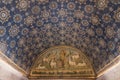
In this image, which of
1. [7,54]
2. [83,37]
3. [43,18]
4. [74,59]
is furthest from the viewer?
[74,59]

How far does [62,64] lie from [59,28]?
134 cm

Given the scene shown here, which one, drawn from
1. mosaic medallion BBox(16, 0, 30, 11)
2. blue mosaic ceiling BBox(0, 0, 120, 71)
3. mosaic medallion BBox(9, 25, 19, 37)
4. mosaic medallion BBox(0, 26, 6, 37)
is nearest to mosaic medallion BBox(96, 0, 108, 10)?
blue mosaic ceiling BBox(0, 0, 120, 71)

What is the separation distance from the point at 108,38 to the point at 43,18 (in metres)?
2.10

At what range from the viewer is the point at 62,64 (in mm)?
7387

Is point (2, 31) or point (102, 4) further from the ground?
point (102, 4)

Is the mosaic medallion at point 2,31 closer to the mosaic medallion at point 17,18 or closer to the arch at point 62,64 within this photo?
the mosaic medallion at point 17,18

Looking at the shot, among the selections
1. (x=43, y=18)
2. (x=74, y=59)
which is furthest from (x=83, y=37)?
(x=43, y=18)

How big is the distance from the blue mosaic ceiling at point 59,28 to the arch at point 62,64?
20 cm

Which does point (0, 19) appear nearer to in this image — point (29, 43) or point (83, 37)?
point (29, 43)

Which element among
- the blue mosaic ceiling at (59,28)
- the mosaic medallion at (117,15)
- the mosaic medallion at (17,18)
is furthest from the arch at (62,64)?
the mosaic medallion at (117,15)

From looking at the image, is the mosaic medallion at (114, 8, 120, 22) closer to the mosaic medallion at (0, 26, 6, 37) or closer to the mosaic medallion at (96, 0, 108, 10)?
the mosaic medallion at (96, 0, 108, 10)

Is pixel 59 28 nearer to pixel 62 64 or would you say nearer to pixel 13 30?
pixel 62 64

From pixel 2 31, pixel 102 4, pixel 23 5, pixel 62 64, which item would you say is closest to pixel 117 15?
pixel 102 4

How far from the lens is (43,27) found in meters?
6.79
